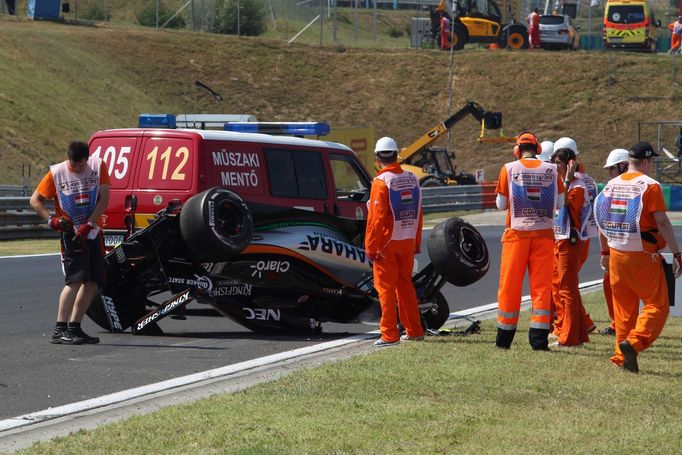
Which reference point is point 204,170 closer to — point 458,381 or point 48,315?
point 48,315

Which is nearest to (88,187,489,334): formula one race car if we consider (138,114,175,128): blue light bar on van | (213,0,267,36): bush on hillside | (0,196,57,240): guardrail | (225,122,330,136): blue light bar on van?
(225,122,330,136): blue light bar on van

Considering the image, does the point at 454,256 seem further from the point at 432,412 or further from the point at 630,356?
the point at 432,412

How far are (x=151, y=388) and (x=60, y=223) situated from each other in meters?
2.62

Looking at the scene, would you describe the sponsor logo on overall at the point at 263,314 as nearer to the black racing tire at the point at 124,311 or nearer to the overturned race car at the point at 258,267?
the overturned race car at the point at 258,267

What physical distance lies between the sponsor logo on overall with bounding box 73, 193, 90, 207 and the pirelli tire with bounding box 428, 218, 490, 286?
304 centimetres

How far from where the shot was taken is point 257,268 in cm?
1151

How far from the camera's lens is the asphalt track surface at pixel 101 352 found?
8414 mm

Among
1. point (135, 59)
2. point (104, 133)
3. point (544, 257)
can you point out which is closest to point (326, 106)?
point (135, 59)

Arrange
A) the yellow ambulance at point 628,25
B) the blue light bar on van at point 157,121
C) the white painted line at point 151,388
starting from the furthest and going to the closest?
1. the yellow ambulance at point 628,25
2. the blue light bar on van at point 157,121
3. the white painted line at point 151,388

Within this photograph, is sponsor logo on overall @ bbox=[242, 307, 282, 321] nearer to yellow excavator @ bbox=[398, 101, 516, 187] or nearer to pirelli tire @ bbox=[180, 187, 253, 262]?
pirelli tire @ bbox=[180, 187, 253, 262]

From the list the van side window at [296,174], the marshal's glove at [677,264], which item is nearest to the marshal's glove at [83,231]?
the van side window at [296,174]

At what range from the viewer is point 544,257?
9859mm

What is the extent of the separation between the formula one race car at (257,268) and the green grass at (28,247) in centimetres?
1079

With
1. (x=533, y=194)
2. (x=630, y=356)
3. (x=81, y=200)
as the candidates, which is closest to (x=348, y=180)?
(x=81, y=200)
